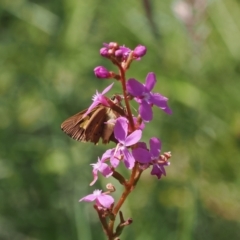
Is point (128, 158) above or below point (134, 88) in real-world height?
below

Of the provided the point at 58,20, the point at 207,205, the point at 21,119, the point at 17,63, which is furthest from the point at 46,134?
the point at 207,205

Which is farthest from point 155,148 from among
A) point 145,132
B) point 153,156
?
point 145,132

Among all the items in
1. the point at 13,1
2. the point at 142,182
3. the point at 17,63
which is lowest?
the point at 142,182

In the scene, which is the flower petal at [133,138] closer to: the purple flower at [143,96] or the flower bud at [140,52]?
the purple flower at [143,96]

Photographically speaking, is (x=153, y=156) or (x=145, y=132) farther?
(x=145, y=132)

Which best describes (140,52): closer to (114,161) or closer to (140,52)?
(140,52)

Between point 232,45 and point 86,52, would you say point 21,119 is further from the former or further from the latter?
point 232,45

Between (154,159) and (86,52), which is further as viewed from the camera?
(86,52)
